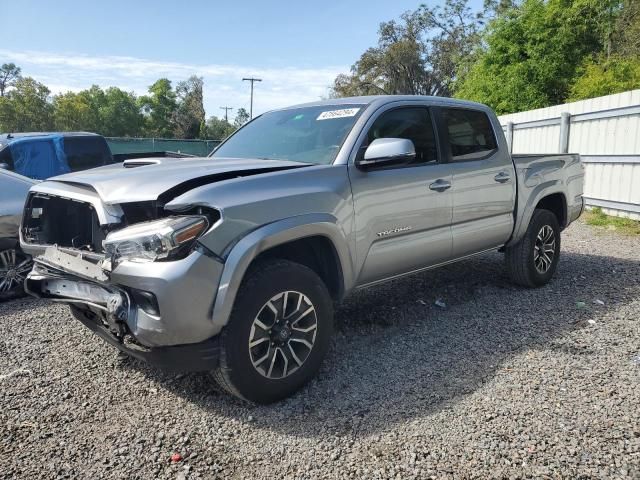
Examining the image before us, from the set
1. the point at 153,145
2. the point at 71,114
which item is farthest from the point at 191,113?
the point at 153,145

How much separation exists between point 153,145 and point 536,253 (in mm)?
20260

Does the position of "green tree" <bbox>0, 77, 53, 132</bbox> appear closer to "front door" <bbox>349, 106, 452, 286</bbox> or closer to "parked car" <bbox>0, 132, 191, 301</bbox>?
"parked car" <bbox>0, 132, 191, 301</bbox>

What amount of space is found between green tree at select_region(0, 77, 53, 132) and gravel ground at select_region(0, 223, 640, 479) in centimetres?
4527

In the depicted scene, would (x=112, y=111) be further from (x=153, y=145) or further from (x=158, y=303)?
(x=158, y=303)

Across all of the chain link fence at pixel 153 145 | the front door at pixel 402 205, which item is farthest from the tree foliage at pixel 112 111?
the front door at pixel 402 205

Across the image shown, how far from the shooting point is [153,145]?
22.5 m

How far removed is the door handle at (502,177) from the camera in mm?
4623

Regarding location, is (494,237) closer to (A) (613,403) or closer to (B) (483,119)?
(B) (483,119)

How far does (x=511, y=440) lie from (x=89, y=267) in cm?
248

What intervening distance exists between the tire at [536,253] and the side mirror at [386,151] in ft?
7.50

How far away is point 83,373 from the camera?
3.53m

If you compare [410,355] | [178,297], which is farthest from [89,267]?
[410,355]

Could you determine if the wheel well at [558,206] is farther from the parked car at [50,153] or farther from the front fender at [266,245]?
the parked car at [50,153]

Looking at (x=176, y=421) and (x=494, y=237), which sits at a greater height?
(x=494, y=237)
